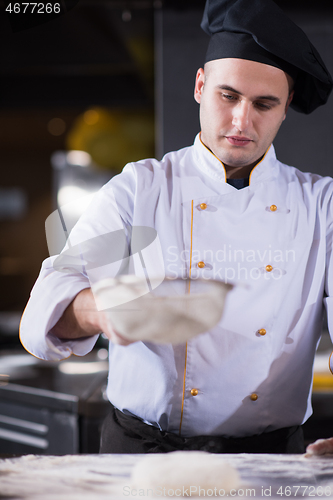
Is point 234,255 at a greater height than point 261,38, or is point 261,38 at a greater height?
point 261,38

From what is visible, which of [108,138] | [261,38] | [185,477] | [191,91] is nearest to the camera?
[185,477]

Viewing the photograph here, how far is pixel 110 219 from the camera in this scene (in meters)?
0.79

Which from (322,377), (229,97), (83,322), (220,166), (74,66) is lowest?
(322,377)

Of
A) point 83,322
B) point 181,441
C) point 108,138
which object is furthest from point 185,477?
point 108,138

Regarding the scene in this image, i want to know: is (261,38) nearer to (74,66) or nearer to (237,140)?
(237,140)

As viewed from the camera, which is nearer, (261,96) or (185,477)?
(185,477)

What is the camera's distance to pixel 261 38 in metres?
0.76

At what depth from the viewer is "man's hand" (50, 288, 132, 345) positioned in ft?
2.21

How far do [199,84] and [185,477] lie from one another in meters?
0.65

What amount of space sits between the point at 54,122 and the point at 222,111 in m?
3.87

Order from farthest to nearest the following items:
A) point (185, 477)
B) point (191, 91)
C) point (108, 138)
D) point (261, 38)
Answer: point (108, 138)
point (191, 91)
point (261, 38)
point (185, 477)

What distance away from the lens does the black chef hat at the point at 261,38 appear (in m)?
0.77

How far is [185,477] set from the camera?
0.64m

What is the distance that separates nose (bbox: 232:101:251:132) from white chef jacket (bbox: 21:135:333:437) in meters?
0.08
